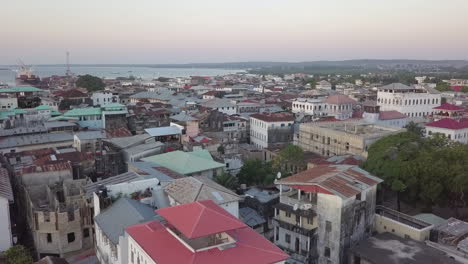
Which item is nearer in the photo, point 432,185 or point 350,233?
point 350,233

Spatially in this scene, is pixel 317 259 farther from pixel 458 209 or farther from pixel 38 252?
pixel 38 252

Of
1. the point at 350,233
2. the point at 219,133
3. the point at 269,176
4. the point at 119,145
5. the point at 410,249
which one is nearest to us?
the point at 410,249

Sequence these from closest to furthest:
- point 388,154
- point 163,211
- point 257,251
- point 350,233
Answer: point 257,251
point 163,211
point 350,233
point 388,154

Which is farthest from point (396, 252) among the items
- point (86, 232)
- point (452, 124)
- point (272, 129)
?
point (452, 124)

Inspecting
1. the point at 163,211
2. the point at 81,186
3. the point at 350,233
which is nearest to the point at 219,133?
the point at 81,186

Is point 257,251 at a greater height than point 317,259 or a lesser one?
greater

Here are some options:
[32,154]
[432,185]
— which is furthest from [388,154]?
[32,154]

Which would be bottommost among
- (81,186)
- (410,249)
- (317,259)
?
(317,259)

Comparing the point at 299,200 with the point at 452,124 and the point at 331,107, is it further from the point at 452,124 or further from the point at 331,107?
the point at 331,107
